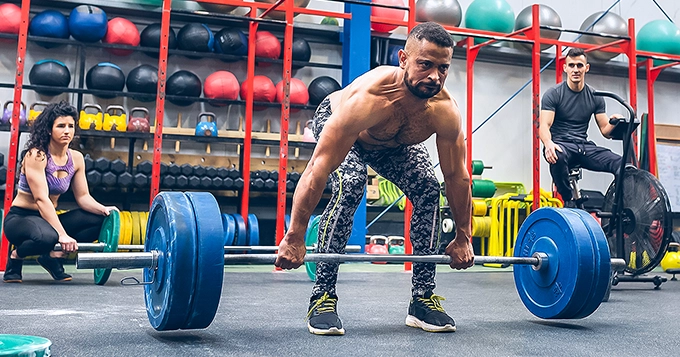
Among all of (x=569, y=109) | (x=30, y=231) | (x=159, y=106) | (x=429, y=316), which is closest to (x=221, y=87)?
(x=159, y=106)

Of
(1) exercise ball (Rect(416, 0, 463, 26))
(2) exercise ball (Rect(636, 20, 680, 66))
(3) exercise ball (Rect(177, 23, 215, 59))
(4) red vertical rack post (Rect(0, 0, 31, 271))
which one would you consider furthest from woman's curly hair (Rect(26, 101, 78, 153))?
(2) exercise ball (Rect(636, 20, 680, 66))

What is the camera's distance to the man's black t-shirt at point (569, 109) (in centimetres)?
370

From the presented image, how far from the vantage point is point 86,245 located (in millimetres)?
2955

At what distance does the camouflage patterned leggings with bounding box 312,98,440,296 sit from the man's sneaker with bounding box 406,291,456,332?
0.12 ft

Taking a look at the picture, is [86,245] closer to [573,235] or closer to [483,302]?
[483,302]

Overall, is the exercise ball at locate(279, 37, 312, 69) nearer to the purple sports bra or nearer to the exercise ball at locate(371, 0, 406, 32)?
the exercise ball at locate(371, 0, 406, 32)

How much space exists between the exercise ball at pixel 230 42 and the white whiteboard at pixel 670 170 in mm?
4592

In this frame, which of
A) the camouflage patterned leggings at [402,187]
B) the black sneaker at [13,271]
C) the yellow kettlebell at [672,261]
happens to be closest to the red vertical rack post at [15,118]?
the black sneaker at [13,271]

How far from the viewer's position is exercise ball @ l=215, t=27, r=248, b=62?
562 cm

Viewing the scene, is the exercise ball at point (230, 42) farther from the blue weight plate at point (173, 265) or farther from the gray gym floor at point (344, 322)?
the blue weight plate at point (173, 265)

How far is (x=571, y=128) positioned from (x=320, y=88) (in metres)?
2.74

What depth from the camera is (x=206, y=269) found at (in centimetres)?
162

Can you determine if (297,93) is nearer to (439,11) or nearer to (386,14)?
(386,14)

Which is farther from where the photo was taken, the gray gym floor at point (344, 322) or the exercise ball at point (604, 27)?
the exercise ball at point (604, 27)
